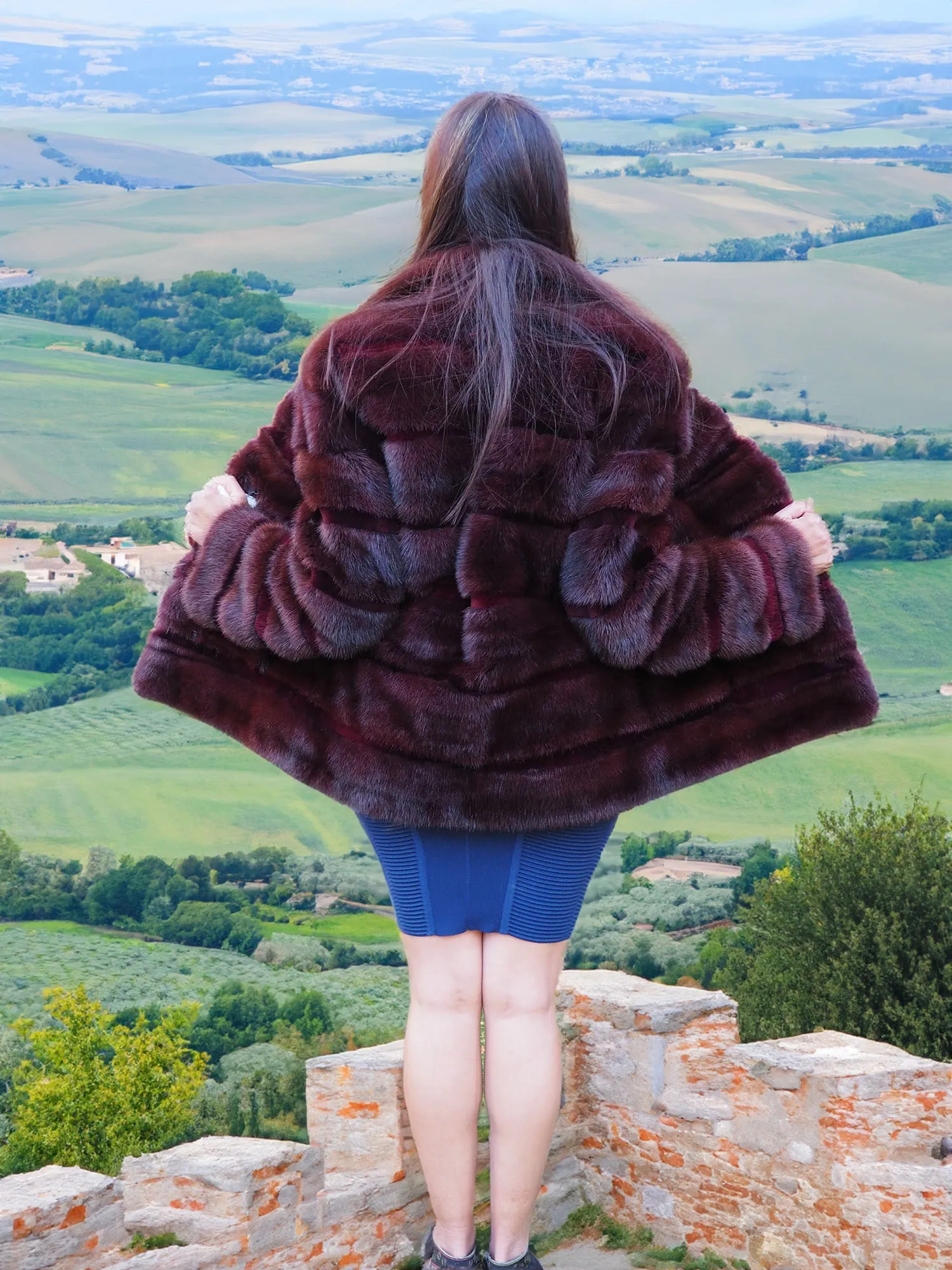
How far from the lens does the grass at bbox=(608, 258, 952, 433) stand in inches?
1394

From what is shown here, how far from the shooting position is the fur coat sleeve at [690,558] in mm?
1908

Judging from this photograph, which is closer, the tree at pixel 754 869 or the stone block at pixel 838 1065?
the stone block at pixel 838 1065

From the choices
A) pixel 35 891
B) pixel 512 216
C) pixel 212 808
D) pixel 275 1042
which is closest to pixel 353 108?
pixel 212 808

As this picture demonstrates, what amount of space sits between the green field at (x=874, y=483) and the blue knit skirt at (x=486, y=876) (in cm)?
3193

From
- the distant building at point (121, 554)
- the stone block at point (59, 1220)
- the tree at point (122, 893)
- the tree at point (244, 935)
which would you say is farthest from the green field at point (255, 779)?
the stone block at point (59, 1220)

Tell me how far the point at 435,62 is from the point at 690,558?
31.8 metres

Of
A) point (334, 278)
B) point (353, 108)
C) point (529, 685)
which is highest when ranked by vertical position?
point (353, 108)

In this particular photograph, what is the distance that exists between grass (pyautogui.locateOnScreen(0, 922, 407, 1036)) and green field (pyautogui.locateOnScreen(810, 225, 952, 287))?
2536 cm

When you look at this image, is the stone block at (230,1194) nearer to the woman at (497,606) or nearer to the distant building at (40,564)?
the woman at (497,606)

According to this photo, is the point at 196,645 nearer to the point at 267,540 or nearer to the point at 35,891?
the point at 267,540

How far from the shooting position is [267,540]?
2.05 metres

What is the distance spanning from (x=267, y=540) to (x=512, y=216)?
0.59 m

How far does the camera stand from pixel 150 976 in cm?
2659

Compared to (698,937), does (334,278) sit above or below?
above
